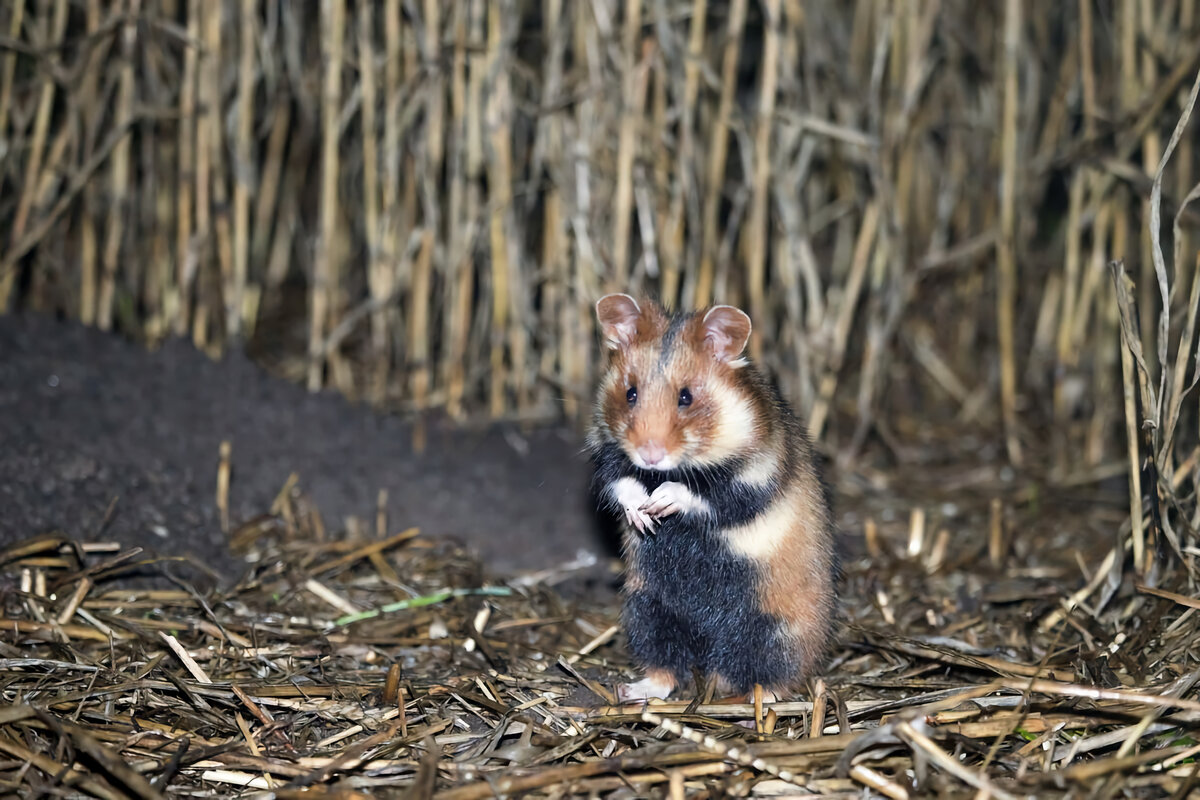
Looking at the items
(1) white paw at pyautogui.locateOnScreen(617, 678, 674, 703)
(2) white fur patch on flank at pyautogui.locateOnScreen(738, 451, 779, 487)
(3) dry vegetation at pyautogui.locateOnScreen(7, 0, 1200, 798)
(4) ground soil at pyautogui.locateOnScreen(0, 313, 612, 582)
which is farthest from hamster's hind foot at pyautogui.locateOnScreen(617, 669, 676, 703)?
(4) ground soil at pyautogui.locateOnScreen(0, 313, 612, 582)

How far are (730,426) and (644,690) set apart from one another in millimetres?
869

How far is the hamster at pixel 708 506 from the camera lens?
324 cm

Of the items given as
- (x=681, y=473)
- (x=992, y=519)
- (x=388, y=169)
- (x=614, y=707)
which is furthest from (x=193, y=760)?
(x=992, y=519)

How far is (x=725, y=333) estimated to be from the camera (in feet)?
10.8

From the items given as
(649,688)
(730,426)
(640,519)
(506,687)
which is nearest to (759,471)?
(730,426)

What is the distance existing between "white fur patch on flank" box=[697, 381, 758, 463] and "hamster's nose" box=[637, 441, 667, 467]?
0.13 meters

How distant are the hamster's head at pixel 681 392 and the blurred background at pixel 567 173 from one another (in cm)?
153

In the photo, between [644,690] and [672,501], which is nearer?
[672,501]

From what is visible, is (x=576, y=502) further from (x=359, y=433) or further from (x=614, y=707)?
(x=614, y=707)

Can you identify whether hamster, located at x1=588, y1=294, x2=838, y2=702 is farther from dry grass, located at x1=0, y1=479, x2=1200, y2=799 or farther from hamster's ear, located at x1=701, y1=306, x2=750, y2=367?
dry grass, located at x1=0, y1=479, x2=1200, y2=799

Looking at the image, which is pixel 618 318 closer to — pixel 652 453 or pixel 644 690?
pixel 652 453

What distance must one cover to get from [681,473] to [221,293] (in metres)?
2.89

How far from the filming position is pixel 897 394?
6.47m

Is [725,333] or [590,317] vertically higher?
[725,333]
